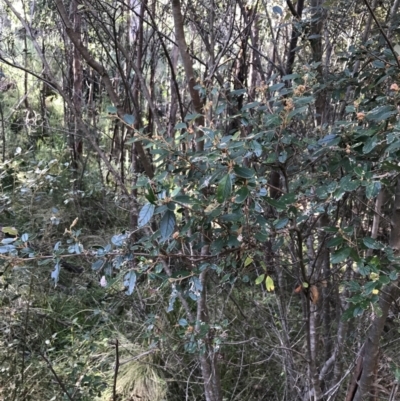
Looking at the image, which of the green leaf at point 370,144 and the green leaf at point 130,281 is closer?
the green leaf at point 370,144

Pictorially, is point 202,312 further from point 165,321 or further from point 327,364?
point 165,321

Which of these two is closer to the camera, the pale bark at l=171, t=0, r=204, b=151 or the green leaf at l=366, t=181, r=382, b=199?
the green leaf at l=366, t=181, r=382, b=199

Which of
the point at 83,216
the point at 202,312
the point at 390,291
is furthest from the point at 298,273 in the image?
the point at 83,216

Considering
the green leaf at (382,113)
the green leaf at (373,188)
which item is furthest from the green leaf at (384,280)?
the green leaf at (382,113)

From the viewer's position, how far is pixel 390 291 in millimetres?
1123

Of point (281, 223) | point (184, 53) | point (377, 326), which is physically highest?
point (184, 53)

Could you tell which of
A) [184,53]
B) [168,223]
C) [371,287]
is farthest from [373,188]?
[184,53]

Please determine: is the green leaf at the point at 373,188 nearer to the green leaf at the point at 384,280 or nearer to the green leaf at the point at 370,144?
the green leaf at the point at 370,144

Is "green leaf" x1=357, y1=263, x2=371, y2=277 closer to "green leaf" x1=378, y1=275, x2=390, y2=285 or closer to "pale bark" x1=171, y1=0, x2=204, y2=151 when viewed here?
"green leaf" x1=378, y1=275, x2=390, y2=285

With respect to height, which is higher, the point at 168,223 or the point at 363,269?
the point at 168,223

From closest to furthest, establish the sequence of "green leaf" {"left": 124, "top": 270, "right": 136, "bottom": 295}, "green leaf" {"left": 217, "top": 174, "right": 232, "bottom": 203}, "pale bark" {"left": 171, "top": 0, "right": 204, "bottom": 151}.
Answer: "green leaf" {"left": 217, "top": 174, "right": 232, "bottom": 203}, "green leaf" {"left": 124, "top": 270, "right": 136, "bottom": 295}, "pale bark" {"left": 171, "top": 0, "right": 204, "bottom": 151}

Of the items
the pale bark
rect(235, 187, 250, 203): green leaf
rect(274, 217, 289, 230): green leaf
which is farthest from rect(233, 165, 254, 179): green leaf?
the pale bark

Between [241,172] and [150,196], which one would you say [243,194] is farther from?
[150,196]

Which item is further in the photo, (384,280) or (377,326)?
(377,326)
